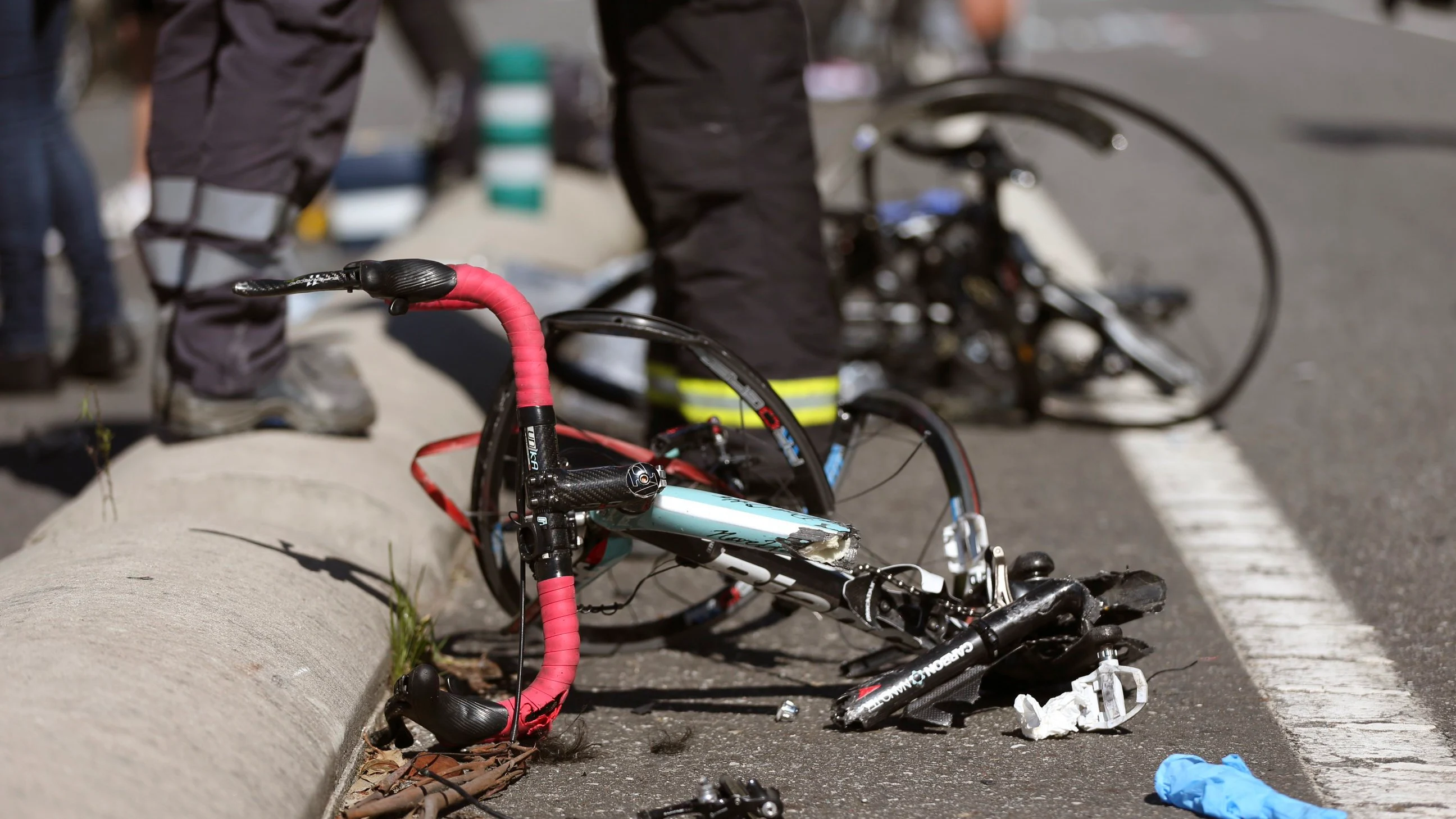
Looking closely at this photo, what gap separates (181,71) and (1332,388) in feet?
10.2

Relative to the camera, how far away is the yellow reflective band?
2.88 m

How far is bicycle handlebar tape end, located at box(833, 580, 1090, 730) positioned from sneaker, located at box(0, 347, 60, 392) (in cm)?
319

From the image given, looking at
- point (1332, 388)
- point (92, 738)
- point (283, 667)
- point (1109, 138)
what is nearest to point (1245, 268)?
point (1332, 388)

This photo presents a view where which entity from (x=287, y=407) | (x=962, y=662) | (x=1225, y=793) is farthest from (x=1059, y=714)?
(x=287, y=407)

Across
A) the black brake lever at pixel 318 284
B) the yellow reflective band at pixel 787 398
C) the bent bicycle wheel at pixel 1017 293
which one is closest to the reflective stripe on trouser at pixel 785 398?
the yellow reflective band at pixel 787 398

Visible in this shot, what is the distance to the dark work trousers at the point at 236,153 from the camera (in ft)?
10.7

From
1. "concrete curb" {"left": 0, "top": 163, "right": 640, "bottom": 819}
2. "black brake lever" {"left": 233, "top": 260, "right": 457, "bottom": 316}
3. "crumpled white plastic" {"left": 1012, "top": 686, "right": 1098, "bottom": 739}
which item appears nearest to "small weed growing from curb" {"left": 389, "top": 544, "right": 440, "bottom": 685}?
"concrete curb" {"left": 0, "top": 163, "right": 640, "bottom": 819}

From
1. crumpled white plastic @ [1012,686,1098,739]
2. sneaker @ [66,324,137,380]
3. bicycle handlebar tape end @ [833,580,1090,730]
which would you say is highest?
bicycle handlebar tape end @ [833,580,1090,730]

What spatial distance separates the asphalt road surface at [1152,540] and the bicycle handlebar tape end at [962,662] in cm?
7

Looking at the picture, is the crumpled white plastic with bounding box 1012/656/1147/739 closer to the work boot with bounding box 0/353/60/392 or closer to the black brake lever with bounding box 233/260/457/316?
the black brake lever with bounding box 233/260/457/316

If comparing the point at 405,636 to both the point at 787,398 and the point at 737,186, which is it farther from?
the point at 737,186

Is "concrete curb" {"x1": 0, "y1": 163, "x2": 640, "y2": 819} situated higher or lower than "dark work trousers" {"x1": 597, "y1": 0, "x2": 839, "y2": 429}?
lower

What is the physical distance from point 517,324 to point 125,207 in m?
5.97

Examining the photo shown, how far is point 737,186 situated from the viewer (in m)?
3.05
